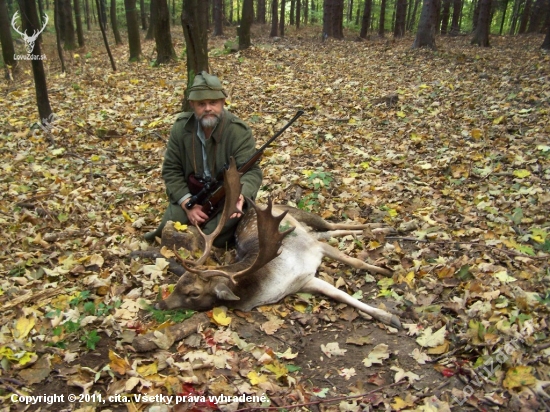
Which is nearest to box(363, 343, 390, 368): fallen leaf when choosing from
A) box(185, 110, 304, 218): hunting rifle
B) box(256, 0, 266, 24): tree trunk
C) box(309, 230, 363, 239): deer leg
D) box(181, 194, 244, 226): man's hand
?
box(309, 230, 363, 239): deer leg

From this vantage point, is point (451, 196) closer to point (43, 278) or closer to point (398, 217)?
point (398, 217)

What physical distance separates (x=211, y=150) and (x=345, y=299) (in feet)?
7.64

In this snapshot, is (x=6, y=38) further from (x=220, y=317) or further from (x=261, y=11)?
(x=261, y=11)

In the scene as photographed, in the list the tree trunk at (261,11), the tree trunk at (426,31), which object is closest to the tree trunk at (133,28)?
the tree trunk at (426,31)

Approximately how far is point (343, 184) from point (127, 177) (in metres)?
3.58

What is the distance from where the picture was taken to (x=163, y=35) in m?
13.9

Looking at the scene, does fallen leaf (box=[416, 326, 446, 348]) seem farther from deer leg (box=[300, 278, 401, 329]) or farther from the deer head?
the deer head

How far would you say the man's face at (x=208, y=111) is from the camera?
489 cm

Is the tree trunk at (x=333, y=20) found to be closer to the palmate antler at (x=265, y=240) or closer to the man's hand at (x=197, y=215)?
the man's hand at (x=197, y=215)

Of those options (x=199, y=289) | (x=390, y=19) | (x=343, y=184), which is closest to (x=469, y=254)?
(x=343, y=184)

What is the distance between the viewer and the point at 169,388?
314 centimetres

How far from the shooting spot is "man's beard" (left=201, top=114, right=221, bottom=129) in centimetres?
494

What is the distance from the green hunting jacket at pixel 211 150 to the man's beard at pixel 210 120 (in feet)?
0.22

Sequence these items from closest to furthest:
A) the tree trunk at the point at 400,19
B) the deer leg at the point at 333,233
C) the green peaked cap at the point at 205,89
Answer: the green peaked cap at the point at 205,89 → the deer leg at the point at 333,233 → the tree trunk at the point at 400,19
